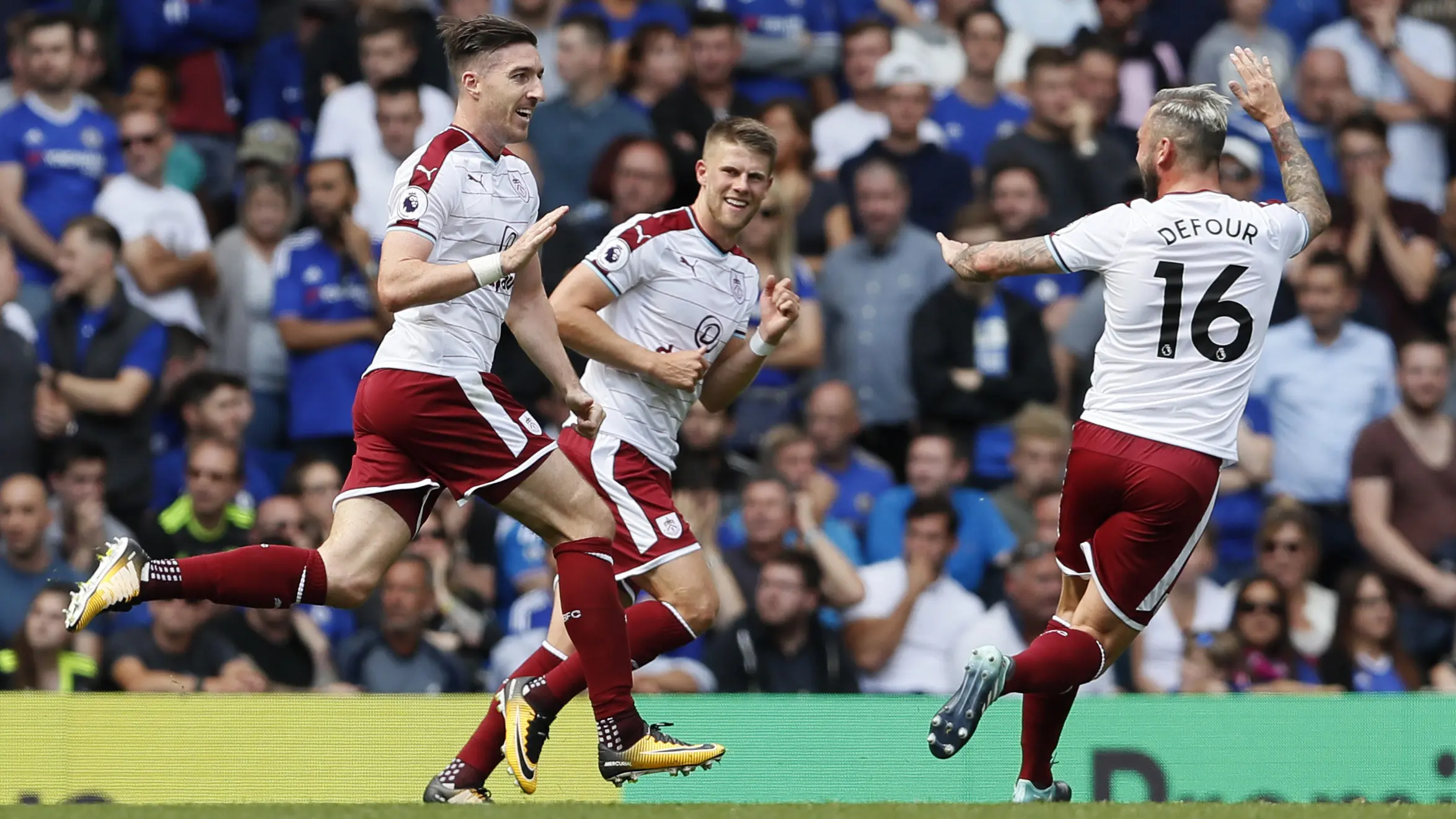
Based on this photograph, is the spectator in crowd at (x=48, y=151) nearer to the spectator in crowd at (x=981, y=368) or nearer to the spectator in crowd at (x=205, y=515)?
the spectator in crowd at (x=205, y=515)

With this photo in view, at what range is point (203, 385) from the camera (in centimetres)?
1062

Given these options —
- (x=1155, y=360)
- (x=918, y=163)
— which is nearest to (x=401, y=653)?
(x=918, y=163)

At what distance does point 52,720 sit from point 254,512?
242 cm

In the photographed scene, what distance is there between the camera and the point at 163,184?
11211 mm

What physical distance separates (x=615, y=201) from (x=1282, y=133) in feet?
17.0

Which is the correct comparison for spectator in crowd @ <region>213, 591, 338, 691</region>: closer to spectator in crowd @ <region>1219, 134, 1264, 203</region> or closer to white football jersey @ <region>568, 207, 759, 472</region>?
white football jersey @ <region>568, 207, 759, 472</region>

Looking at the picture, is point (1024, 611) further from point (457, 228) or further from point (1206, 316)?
point (457, 228)

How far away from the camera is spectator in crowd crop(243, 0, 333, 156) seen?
12.0 metres

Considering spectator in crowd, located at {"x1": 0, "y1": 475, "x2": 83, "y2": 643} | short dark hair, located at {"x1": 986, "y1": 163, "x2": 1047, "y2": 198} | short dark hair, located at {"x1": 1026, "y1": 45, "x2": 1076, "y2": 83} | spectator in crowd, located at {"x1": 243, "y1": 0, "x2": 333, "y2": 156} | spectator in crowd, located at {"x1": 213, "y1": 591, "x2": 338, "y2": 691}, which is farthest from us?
short dark hair, located at {"x1": 1026, "y1": 45, "x2": 1076, "y2": 83}

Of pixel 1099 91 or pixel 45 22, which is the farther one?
pixel 1099 91

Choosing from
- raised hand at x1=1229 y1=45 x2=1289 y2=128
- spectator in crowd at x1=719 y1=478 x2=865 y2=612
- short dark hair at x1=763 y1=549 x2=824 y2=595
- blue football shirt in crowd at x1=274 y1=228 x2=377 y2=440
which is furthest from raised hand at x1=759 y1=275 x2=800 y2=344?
blue football shirt in crowd at x1=274 y1=228 x2=377 y2=440

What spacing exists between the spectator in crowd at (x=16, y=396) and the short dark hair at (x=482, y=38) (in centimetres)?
477

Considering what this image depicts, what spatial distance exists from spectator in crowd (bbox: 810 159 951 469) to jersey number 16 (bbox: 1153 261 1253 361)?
15.9 ft

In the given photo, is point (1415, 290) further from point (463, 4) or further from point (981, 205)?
point (463, 4)
